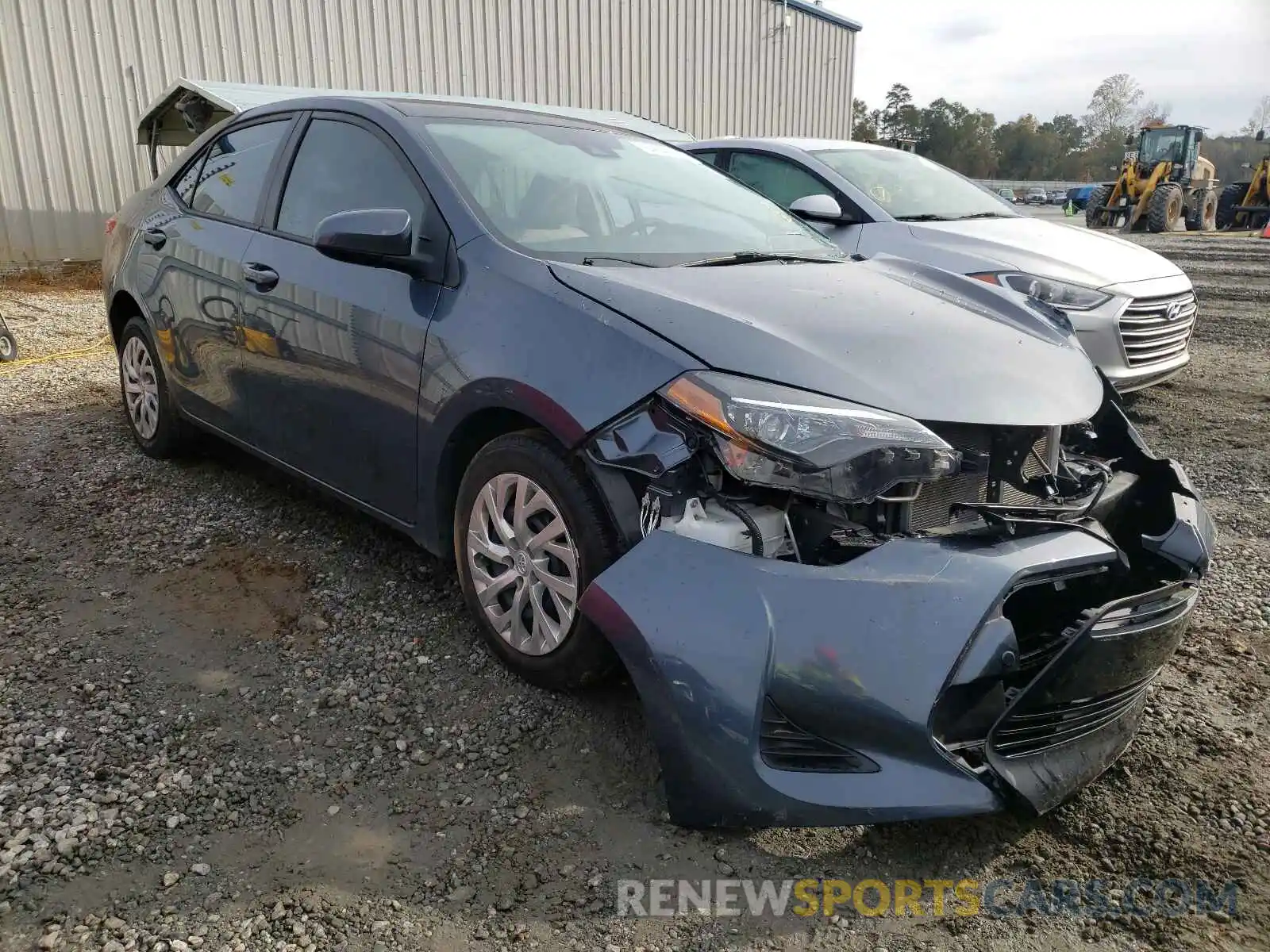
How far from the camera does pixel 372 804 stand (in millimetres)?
2168

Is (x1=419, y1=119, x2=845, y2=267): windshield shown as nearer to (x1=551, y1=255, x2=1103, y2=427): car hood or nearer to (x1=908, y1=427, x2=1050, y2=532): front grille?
(x1=551, y1=255, x2=1103, y2=427): car hood

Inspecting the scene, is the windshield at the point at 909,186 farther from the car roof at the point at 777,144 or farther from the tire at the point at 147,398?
the tire at the point at 147,398

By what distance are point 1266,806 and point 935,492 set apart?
1.09 m

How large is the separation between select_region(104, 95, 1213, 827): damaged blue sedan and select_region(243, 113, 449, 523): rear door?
14mm

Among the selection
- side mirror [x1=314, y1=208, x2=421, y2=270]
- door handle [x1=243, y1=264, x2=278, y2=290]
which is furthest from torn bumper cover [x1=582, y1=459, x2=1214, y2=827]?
door handle [x1=243, y1=264, x2=278, y2=290]

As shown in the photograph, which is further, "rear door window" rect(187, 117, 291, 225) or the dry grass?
the dry grass

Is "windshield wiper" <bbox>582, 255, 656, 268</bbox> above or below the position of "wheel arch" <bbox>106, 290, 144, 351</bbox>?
above

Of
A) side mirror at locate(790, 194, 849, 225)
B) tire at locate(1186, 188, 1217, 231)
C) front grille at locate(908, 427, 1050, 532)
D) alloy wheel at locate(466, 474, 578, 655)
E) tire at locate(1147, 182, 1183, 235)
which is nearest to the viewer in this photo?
front grille at locate(908, 427, 1050, 532)

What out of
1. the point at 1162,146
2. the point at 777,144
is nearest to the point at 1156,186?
the point at 1162,146

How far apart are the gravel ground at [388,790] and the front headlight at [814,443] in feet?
2.62

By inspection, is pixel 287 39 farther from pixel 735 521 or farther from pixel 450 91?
pixel 735 521

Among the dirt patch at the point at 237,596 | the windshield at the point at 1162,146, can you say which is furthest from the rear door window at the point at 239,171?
the windshield at the point at 1162,146

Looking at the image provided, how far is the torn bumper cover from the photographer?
181 cm

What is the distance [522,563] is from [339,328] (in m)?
1.07
